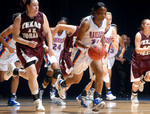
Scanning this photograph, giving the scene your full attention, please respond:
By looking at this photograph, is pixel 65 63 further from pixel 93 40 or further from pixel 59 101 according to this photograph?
pixel 93 40

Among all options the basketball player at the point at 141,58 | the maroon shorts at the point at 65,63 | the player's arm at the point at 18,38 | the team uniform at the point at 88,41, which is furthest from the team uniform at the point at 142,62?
the player's arm at the point at 18,38

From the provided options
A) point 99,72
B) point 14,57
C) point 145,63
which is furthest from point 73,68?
point 145,63

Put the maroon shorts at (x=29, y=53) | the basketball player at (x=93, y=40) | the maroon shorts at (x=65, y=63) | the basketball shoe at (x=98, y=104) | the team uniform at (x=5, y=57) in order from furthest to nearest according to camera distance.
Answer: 1. the team uniform at (x=5, y=57)
2. the maroon shorts at (x=65, y=63)
3. the maroon shorts at (x=29, y=53)
4. the basketball player at (x=93, y=40)
5. the basketball shoe at (x=98, y=104)

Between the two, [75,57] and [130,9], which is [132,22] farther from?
[75,57]

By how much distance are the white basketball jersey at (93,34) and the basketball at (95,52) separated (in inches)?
11.4

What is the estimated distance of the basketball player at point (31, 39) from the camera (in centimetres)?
499

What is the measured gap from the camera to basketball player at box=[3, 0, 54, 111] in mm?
4992

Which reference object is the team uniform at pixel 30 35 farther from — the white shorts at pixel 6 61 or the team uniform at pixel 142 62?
the team uniform at pixel 142 62

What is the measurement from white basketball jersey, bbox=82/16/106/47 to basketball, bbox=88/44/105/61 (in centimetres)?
29

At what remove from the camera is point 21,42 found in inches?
197

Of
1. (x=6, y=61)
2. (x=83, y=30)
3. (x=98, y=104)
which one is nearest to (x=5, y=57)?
(x=6, y=61)

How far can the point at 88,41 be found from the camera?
5.28m

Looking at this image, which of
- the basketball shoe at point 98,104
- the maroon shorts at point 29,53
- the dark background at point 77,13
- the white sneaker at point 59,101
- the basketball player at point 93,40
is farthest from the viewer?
the dark background at point 77,13

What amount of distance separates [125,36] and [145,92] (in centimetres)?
209
